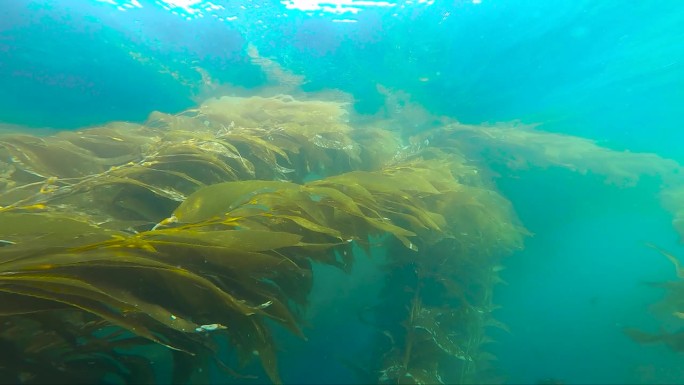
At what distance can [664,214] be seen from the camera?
1498 centimetres

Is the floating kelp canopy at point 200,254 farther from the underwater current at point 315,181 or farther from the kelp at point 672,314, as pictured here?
the kelp at point 672,314

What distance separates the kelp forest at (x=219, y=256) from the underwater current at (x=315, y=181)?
15 millimetres

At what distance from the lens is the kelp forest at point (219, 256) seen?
1232mm

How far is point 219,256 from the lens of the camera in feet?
5.38

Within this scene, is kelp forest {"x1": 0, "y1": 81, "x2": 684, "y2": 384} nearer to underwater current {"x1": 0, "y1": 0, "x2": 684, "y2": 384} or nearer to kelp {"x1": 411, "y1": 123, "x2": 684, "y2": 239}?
underwater current {"x1": 0, "y1": 0, "x2": 684, "y2": 384}

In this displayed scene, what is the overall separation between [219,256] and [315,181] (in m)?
1.27

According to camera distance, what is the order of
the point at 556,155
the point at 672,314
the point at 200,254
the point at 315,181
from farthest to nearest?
the point at 556,155
the point at 672,314
the point at 315,181
the point at 200,254

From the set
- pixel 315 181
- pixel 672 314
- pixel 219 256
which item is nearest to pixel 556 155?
pixel 672 314

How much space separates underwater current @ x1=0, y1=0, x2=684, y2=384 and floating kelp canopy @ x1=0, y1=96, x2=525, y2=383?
14 mm

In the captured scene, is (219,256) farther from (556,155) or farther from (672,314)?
(556,155)

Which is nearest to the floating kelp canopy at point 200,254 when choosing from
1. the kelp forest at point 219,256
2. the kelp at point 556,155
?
the kelp forest at point 219,256

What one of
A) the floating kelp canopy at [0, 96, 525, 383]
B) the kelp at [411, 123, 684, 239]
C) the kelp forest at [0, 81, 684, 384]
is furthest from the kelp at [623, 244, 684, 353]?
the kelp at [411, 123, 684, 239]

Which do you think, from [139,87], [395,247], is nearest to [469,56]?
[395,247]

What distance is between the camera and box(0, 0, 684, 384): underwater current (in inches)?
56.1
